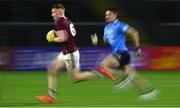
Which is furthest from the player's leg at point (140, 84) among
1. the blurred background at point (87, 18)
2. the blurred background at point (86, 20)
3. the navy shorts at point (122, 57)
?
the blurred background at point (87, 18)

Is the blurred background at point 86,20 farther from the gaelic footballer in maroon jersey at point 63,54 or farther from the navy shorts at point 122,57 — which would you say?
the gaelic footballer in maroon jersey at point 63,54

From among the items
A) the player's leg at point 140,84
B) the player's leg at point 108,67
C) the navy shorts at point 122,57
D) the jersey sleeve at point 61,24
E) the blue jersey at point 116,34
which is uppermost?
the jersey sleeve at point 61,24

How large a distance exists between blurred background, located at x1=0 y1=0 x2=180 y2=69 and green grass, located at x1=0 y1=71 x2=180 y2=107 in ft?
11.0

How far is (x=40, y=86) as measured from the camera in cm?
1991

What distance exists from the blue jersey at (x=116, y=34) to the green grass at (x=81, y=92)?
3.56 feet

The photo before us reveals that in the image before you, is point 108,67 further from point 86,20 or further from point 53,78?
point 86,20

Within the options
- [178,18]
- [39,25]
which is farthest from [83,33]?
[178,18]

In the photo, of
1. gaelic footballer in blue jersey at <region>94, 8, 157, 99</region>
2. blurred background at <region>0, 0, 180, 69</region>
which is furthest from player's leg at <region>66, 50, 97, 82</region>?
blurred background at <region>0, 0, 180, 69</region>

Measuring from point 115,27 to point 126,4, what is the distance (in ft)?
43.0

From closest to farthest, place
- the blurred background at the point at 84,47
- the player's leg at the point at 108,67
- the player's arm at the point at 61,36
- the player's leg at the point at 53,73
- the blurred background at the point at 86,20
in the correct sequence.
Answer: the player's arm at the point at 61,36, the player's leg at the point at 53,73, the player's leg at the point at 108,67, the blurred background at the point at 84,47, the blurred background at the point at 86,20

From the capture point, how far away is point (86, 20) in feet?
94.3

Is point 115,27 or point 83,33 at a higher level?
point 115,27

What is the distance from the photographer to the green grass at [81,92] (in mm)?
15328

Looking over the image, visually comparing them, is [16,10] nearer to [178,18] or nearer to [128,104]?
[178,18]
